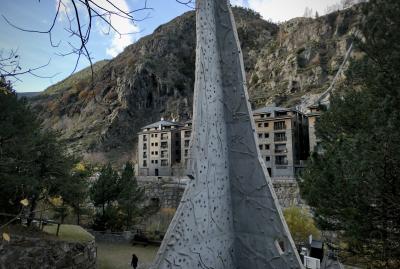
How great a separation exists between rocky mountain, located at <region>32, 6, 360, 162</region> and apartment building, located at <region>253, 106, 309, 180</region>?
1849cm

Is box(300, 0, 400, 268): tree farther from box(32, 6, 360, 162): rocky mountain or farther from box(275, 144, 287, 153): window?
box(32, 6, 360, 162): rocky mountain

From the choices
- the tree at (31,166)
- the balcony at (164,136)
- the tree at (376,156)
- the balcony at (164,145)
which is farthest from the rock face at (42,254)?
the balcony at (164,136)

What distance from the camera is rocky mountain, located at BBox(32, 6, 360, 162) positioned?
Answer: 56.9m

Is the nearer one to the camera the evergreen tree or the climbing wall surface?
the climbing wall surface

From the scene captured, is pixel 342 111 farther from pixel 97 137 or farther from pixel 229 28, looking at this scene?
pixel 97 137

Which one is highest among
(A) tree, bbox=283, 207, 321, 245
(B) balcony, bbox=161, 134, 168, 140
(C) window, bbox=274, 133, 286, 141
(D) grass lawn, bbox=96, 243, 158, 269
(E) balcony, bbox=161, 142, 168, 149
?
(B) balcony, bbox=161, 134, 168, 140

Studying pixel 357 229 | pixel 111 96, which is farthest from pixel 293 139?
pixel 111 96

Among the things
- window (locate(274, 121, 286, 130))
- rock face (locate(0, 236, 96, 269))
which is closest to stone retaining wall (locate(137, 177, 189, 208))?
window (locate(274, 121, 286, 130))

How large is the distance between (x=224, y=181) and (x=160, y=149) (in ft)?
129

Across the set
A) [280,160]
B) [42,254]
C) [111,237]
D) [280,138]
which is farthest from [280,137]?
[42,254]

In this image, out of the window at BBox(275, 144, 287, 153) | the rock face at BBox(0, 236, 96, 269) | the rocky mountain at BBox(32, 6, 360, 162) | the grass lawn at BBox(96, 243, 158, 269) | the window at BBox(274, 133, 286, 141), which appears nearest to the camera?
the rock face at BBox(0, 236, 96, 269)

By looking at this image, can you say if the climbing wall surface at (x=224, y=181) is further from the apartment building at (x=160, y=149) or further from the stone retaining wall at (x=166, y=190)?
the apartment building at (x=160, y=149)

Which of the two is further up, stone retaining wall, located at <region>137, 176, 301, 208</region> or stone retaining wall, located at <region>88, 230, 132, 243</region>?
stone retaining wall, located at <region>137, 176, 301, 208</region>

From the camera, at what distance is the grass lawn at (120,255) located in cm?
1516
